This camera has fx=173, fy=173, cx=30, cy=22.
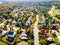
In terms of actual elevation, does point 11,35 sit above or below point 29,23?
below

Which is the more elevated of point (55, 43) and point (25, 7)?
point (25, 7)

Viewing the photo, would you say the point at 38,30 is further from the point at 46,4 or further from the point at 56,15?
the point at 46,4

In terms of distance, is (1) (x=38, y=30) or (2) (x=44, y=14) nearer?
(1) (x=38, y=30)

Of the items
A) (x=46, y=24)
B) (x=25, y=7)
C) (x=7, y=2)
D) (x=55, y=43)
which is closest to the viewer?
(x=55, y=43)

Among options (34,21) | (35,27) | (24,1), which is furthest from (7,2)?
(35,27)

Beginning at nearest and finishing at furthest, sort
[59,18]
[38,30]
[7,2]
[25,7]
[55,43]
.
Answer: [55,43]
[38,30]
[59,18]
[25,7]
[7,2]

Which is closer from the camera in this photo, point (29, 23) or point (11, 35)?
point (11, 35)
